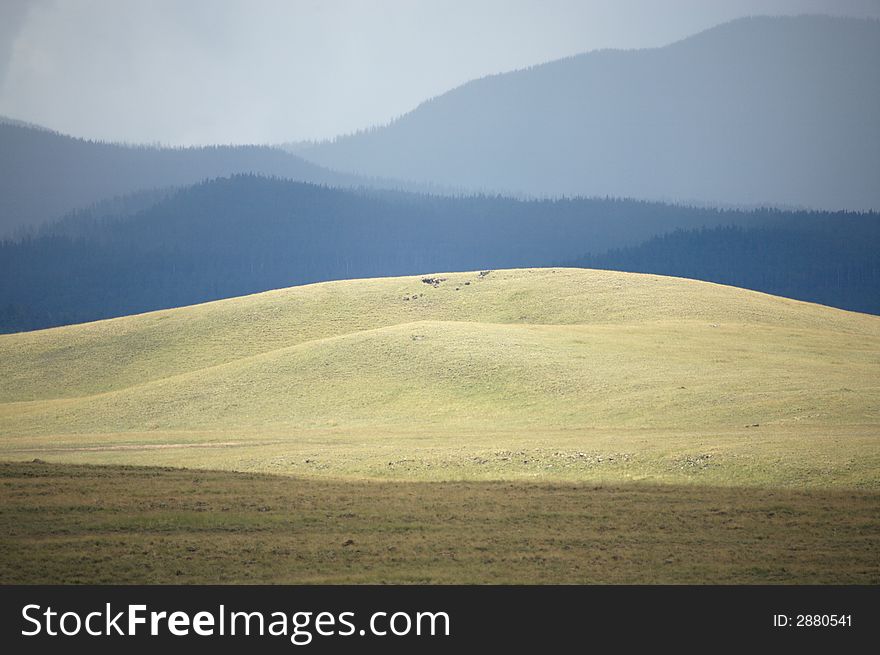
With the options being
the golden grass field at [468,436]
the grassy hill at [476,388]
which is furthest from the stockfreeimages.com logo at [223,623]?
the grassy hill at [476,388]

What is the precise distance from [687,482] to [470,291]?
2927 inches

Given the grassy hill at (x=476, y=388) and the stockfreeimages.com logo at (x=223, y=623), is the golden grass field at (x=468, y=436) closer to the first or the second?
the grassy hill at (x=476, y=388)

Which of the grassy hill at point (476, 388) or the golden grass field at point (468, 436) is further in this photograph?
the grassy hill at point (476, 388)

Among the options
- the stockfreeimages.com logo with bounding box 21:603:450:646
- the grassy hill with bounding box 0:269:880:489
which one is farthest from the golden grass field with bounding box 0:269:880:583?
the stockfreeimages.com logo with bounding box 21:603:450:646

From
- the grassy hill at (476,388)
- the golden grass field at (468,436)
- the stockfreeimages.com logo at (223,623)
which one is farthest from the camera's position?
the grassy hill at (476,388)

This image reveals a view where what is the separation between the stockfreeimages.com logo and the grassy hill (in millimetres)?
15234

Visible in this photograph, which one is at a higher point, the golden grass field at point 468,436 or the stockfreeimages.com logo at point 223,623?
the golden grass field at point 468,436

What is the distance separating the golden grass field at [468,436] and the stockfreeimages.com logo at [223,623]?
1995 millimetres

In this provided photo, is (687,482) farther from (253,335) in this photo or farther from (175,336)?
(175,336)

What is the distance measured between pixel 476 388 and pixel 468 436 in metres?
12.4

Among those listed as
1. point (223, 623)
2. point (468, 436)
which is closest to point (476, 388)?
point (468, 436)

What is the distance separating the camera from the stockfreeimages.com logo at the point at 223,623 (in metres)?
17.4

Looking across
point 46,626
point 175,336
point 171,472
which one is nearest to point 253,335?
point 175,336

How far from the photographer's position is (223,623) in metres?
17.7
